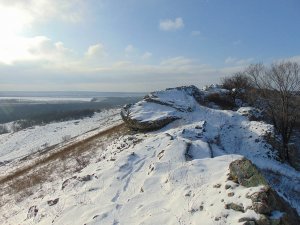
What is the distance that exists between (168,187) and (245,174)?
2.98m

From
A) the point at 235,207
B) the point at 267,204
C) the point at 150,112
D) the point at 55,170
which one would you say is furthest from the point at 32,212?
the point at 150,112

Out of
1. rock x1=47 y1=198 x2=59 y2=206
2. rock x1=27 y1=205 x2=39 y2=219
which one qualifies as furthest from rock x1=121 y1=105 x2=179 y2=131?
rock x1=27 y1=205 x2=39 y2=219

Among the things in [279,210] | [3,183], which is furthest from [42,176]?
[279,210]

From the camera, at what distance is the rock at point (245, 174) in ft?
35.8

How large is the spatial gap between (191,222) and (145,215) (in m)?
1.73

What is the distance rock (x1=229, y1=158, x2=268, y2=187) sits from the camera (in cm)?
1092

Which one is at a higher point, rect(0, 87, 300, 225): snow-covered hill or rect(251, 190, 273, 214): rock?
rect(251, 190, 273, 214): rock

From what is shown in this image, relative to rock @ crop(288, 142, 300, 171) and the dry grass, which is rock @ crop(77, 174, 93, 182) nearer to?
the dry grass

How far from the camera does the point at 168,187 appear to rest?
1287 cm

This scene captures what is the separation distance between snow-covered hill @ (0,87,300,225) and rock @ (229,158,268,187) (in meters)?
0.26

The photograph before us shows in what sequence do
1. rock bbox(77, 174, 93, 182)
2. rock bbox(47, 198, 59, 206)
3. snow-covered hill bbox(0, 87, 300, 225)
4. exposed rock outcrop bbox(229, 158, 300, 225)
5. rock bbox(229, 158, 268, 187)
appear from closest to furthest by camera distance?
exposed rock outcrop bbox(229, 158, 300, 225)
snow-covered hill bbox(0, 87, 300, 225)
rock bbox(229, 158, 268, 187)
rock bbox(47, 198, 59, 206)
rock bbox(77, 174, 93, 182)

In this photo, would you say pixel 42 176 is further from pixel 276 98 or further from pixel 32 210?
pixel 276 98

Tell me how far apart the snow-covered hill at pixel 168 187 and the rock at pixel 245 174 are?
0.84 ft

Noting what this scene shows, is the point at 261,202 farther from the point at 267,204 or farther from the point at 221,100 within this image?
the point at 221,100
